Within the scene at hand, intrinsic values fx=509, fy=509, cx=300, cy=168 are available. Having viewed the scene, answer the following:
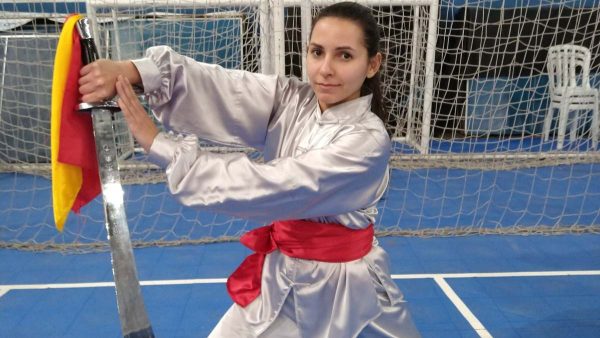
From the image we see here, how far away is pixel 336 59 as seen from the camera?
4.72 ft

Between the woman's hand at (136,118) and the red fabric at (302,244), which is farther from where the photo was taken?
the red fabric at (302,244)

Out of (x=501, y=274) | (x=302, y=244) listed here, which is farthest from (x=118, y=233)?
(x=501, y=274)

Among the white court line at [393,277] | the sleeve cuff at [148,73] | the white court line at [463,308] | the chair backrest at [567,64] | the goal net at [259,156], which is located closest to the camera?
the sleeve cuff at [148,73]

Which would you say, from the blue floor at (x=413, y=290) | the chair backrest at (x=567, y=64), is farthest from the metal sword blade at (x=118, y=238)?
the chair backrest at (x=567, y=64)

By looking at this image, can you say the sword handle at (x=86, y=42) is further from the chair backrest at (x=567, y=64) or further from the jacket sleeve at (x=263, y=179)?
the chair backrest at (x=567, y=64)

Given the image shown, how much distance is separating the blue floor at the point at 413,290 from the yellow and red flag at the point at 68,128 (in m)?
1.51

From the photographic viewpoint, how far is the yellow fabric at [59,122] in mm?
1224

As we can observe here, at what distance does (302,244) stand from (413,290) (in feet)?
5.67

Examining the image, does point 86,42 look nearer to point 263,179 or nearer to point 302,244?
point 263,179

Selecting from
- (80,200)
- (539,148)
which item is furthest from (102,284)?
(539,148)

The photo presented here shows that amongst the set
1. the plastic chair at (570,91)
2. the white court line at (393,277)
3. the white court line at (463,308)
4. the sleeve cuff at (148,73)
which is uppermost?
the sleeve cuff at (148,73)

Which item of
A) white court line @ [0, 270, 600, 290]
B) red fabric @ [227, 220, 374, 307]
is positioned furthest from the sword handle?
white court line @ [0, 270, 600, 290]

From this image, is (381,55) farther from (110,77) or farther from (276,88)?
(110,77)

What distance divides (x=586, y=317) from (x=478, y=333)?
655 mm
